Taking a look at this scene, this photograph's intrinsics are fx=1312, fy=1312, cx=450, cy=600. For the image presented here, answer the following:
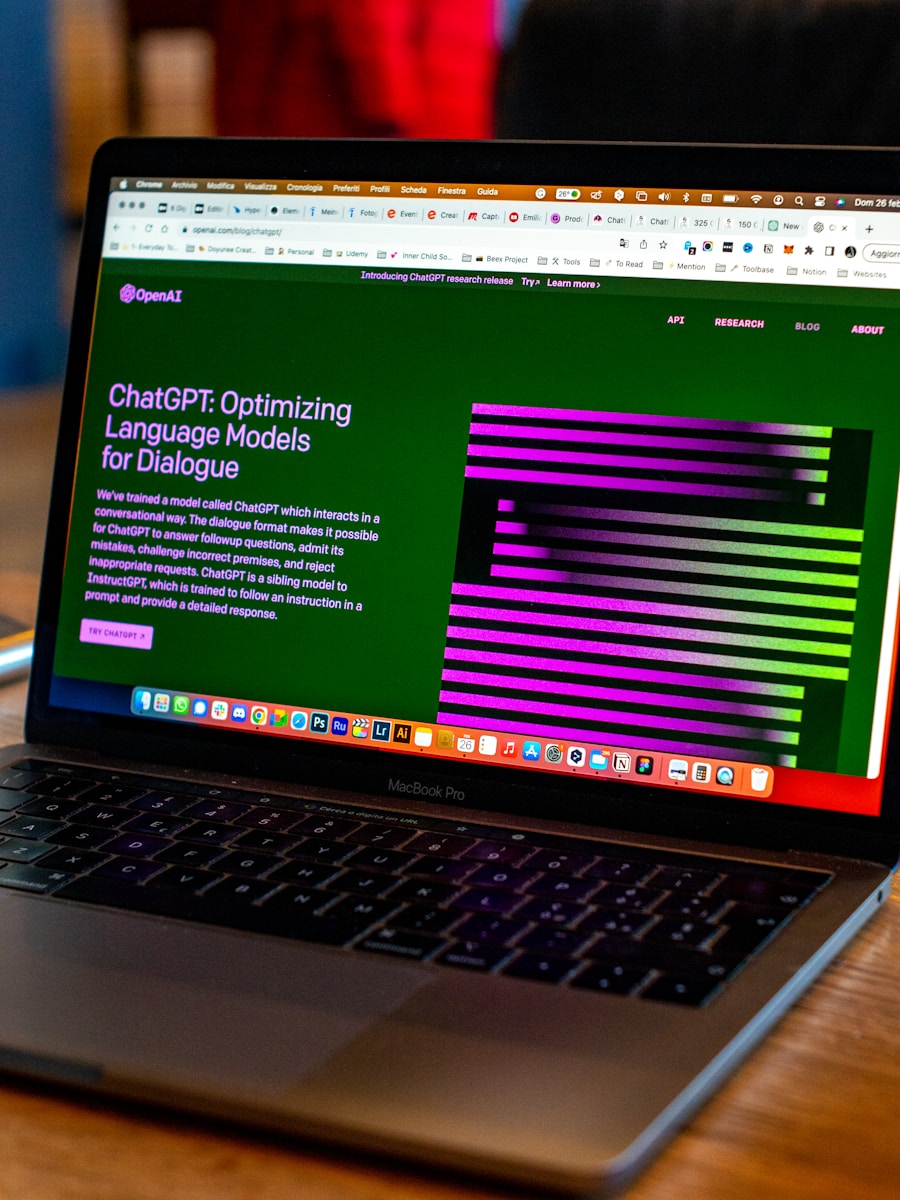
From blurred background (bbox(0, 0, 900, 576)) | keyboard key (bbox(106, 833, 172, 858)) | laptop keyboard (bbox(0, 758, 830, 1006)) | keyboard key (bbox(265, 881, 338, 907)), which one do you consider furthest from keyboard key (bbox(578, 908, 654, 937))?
blurred background (bbox(0, 0, 900, 576))

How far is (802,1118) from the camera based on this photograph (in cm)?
45

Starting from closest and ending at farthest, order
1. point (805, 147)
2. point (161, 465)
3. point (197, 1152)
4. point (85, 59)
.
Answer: point (197, 1152) → point (805, 147) → point (161, 465) → point (85, 59)

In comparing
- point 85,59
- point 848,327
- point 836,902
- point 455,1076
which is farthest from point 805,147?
point 85,59

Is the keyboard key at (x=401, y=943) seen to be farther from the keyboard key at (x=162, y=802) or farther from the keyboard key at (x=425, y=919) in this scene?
the keyboard key at (x=162, y=802)

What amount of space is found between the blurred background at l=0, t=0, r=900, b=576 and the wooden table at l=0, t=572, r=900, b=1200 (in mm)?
837

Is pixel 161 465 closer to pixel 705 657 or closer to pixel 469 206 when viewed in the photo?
pixel 469 206

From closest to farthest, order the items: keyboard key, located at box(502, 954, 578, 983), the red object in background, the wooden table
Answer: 1. the wooden table
2. keyboard key, located at box(502, 954, 578, 983)
3. the red object in background

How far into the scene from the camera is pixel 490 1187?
41 cm

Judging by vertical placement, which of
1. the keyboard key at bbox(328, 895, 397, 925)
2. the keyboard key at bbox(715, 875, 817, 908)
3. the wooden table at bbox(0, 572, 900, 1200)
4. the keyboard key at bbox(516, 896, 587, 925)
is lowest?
the wooden table at bbox(0, 572, 900, 1200)

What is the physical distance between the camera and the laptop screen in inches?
26.3

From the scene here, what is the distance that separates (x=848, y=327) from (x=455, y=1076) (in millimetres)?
427

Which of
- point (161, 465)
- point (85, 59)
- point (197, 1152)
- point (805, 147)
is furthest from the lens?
point (85, 59)

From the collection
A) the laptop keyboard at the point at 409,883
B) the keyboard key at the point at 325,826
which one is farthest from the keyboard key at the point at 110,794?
the keyboard key at the point at 325,826

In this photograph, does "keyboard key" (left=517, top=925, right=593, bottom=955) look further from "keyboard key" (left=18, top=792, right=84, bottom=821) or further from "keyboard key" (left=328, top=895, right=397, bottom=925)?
"keyboard key" (left=18, top=792, right=84, bottom=821)
